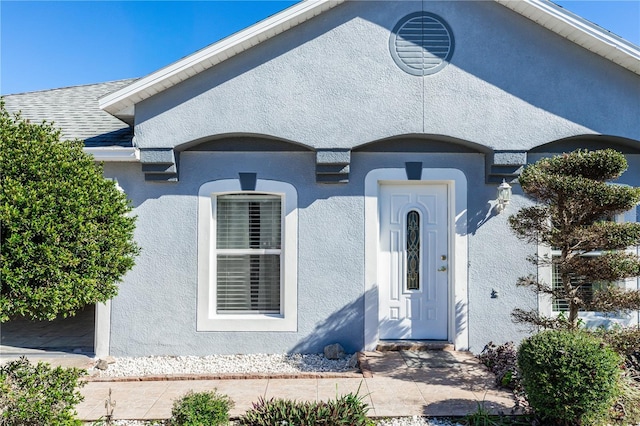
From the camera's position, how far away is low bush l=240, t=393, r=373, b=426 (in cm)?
391

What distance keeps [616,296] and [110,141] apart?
779 centimetres

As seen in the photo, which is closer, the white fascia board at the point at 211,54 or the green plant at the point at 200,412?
the green plant at the point at 200,412

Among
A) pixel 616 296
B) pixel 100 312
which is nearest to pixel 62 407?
pixel 100 312

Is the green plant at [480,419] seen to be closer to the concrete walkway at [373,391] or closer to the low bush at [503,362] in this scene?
the concrete walkway at [373,391]

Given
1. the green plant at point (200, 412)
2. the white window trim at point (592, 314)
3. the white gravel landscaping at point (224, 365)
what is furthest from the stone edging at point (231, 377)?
the white window trim at point (592, 314)

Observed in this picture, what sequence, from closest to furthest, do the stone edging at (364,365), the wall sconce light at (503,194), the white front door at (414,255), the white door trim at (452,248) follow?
the stone edging at (364,365) → the wall sconce light at (503,194) → the white door trim at (452,248) → the white front door at (414,255)

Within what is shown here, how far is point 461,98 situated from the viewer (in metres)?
6.45

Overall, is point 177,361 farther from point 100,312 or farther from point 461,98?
point 461,98

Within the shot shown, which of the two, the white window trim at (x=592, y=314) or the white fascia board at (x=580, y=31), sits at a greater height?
the white fascia board at (x=580, y=31)

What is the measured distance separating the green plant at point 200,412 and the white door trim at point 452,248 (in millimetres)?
3115

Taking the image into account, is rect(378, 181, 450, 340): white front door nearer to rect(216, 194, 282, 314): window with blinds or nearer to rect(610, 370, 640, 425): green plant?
rect(216, 194, 282, 314): window with blinds

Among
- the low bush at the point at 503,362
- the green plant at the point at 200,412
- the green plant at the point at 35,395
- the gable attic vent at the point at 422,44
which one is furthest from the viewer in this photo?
the gable attic vent at the point at 422,44

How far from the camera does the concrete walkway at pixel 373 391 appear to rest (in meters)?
4.62

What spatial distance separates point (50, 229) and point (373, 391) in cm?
392
